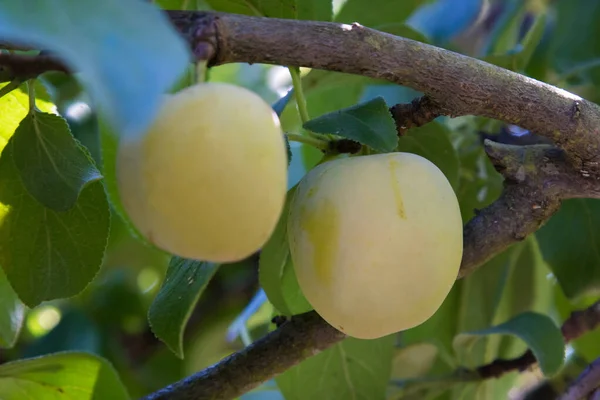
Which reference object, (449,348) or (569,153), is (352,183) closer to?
(569,153)

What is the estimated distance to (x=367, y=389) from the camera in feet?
1.97

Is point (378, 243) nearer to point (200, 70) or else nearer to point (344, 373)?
point (200, 70)

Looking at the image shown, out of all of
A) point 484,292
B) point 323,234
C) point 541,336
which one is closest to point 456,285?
point 484,292

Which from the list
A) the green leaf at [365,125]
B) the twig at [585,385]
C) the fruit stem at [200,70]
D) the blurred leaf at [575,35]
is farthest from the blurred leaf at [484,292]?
the fruit stem at [200,70]

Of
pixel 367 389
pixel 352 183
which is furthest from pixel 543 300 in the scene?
pixel 352 183

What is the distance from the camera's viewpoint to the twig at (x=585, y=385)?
576 millimetres

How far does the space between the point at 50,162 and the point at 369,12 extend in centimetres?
40

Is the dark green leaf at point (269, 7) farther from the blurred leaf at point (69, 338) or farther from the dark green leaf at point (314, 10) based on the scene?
the blurred leaf at point (69, 338)

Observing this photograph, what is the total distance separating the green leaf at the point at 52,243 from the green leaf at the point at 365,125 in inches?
7.0

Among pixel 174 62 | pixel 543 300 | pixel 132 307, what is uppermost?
pixel 174 62

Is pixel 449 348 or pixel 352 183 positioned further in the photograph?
pixel 449 348

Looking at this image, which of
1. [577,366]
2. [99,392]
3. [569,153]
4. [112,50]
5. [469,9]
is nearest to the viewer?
[112,50]

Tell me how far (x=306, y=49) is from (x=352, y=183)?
0.23 ft

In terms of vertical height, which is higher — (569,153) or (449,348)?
(569,153)
